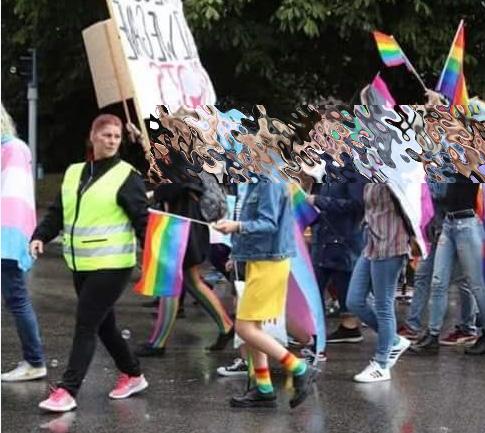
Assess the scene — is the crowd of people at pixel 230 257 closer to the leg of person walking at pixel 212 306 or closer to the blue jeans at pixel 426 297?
the leg of person walking at pixel 212 306

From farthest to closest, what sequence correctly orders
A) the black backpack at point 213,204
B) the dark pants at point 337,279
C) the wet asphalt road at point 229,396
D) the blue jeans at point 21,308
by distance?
1. the dark pants at point 337,279
2. the black backpack at point 213,204
3. the blue jeans at point 21,308
4. the wet asphalt road at point 229,396

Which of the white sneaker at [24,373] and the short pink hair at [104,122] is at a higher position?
the short pink hair at [104,122]

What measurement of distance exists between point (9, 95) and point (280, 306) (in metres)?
22.8

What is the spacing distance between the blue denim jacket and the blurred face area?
78 centimetres

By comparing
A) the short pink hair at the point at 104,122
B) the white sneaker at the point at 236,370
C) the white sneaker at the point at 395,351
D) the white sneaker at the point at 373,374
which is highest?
the short pink hair at the point at 104,122

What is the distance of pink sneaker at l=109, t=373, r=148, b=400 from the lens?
559 cm

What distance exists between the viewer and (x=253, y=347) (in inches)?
213

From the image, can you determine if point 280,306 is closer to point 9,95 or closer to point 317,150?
point 317,150

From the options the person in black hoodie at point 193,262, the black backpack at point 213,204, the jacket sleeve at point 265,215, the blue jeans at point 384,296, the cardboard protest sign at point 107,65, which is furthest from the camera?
the cardboard protest sign at point 107,65

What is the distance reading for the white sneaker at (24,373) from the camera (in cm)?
592

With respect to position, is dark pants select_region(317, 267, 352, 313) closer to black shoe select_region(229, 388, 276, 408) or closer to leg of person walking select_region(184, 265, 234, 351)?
leg of person walking select_region(184, 265, 234, 351)

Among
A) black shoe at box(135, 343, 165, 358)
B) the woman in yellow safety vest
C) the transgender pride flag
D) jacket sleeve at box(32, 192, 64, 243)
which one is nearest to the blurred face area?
the woman in yellow safety vest

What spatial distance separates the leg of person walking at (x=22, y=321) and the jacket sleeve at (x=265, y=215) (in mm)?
1531

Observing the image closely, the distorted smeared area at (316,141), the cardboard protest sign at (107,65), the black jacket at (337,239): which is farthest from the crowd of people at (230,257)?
the cardboard protest sign at (107,65)
